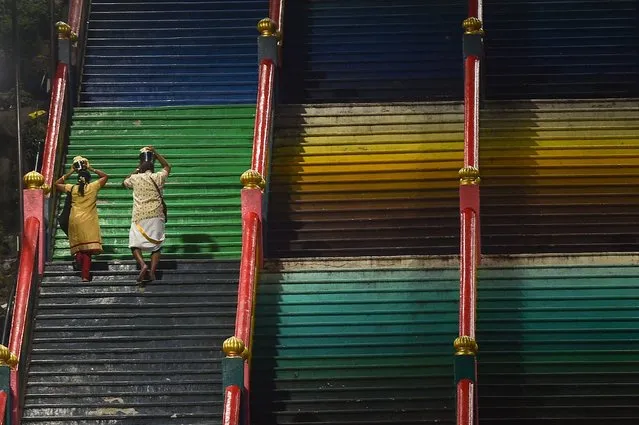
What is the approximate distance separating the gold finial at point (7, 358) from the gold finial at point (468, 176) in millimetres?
6344

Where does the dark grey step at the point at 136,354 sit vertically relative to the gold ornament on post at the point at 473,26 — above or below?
below

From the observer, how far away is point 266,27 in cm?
2956

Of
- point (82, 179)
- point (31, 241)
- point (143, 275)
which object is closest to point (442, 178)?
point (143, 275)

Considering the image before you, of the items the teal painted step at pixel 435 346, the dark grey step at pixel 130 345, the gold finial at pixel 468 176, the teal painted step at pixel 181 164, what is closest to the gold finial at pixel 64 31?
the teal painted step at pixel 181 164

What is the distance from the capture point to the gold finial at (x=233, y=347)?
24906 millimetres

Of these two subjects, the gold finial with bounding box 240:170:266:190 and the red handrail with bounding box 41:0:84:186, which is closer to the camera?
the gold finial with bounding box 240:170:266:190

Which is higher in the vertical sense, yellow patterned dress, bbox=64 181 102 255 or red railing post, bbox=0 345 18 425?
yellow patterned dress, bbox=64 181 102 255

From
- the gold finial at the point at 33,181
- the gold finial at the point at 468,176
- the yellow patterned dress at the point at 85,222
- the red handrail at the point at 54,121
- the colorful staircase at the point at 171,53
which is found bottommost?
the yellow patterned dress at the point at 85,222

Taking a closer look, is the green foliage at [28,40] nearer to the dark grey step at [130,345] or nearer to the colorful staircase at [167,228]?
the colorful staircase at [167,228]

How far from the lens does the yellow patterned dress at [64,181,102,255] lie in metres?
26.6

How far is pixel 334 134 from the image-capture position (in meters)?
29.6

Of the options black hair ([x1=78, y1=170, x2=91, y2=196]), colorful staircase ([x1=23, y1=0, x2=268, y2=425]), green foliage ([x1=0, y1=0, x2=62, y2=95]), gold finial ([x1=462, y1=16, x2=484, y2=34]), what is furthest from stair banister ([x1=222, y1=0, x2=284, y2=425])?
green foliage ([x1=0, y1=0, x2=62, y2=95])

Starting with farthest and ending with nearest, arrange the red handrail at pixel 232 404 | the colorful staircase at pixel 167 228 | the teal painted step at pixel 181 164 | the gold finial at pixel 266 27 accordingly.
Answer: the gold finial at pixel 266 27, the teal painted step at pixel 181 164, the colorful staircase at pixel 167 228, the red handrail at pixel 232 404

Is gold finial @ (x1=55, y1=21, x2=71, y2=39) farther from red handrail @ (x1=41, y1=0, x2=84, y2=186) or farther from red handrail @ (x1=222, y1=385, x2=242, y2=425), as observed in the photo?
red handrail @ (x1=222, y1=385, x2=242, y2=425)
